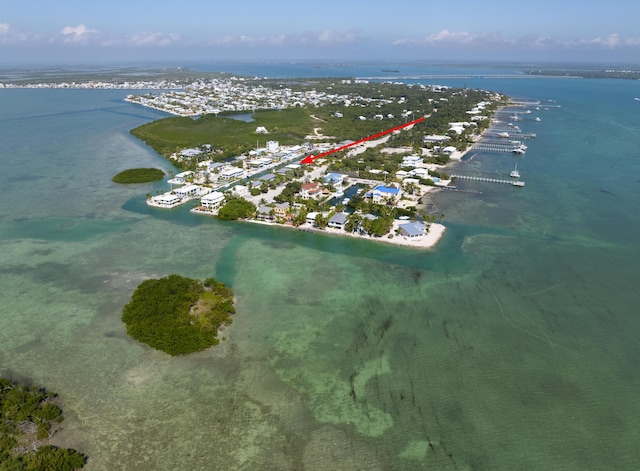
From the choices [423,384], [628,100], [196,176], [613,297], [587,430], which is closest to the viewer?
[587,430]

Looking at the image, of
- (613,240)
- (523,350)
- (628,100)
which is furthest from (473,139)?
(628,100)

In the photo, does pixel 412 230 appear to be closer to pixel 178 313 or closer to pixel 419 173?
pixel 419 173

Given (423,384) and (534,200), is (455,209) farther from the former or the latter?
(423,384)

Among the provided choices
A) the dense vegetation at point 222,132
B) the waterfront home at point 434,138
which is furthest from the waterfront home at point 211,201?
the waterfront home at point 434,138

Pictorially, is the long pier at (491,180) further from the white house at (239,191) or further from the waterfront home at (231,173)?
the waterfront home at (231,173)

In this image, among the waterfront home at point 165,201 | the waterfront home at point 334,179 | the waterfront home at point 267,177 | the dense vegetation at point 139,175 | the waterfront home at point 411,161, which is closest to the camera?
the waterfront home at point 165,201
